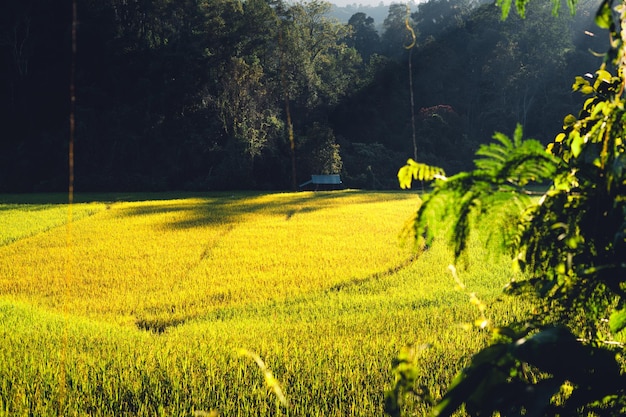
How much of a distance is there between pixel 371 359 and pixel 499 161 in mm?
2545

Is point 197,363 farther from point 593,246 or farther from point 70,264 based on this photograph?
point 70,264

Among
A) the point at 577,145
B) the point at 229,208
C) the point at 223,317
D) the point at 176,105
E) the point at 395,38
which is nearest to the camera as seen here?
the point at 577,145

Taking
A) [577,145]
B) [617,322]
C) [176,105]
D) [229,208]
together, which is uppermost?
[176,105]

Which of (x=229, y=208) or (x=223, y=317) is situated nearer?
(x=223, y=317)

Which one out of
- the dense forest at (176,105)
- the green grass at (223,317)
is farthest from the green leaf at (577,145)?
the dense forest at (176,105)

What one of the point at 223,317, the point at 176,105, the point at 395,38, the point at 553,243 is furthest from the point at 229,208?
the point at 395,38

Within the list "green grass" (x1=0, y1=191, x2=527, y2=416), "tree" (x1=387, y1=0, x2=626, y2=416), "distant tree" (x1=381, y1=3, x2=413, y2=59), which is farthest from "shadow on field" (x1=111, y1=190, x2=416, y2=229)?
"distant tree" (x1=381, y1=3, x2=413, y2=59)

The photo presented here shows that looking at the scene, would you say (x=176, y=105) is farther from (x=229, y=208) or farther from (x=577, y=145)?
(x=577, y=145)

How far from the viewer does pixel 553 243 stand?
1.00m

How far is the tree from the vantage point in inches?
30.7

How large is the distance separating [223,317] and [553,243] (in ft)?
13.5

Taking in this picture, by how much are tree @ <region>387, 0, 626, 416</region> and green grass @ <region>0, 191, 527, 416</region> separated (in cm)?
9

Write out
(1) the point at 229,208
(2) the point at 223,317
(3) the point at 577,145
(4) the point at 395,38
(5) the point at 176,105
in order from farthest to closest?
(4) the point at 395,38 < (5) the point at 176,105 < (1) the point at 229,208 < (2) the point at 223,317 < (3) the point at 577,145

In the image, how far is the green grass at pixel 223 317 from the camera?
2.81 metres
